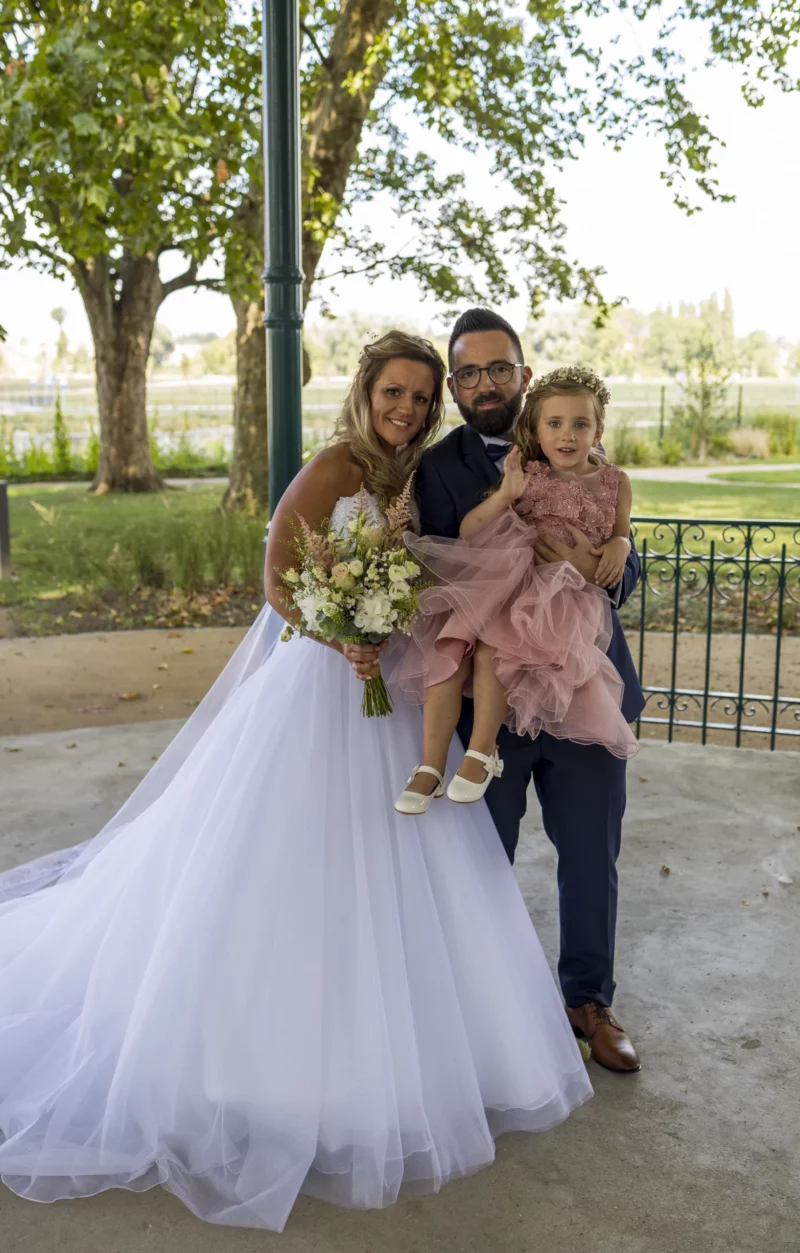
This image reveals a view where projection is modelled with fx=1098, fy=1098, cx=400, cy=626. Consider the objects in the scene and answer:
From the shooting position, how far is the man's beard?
2936mm

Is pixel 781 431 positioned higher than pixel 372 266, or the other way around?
pixel 372 266

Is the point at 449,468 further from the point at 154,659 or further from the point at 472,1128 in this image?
the point at 154,659

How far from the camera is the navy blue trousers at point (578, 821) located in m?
2.95

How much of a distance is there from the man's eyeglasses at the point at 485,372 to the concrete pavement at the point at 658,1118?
1.89 meters

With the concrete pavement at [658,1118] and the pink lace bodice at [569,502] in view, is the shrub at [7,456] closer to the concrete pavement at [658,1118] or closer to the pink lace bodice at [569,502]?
Result: the concrete pavement at [658,1118]

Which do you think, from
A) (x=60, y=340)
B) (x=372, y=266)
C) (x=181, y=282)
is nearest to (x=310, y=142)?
(x=372, y=266)

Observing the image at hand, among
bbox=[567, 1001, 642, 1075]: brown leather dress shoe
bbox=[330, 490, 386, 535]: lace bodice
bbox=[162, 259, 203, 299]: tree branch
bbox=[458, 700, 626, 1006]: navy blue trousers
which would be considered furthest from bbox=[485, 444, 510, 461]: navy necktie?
bbox=[162, 259, 203, 299]: tree branch

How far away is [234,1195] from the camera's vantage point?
2373 mm

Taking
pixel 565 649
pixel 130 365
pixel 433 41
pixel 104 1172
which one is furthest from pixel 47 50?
pixel 130 365

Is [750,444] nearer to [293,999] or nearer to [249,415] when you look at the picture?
[249,415]

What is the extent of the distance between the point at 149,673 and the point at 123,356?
32.8ft

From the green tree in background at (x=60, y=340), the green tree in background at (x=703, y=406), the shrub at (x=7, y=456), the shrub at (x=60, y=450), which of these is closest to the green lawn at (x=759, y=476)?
the green tree in background at (x=703, y=406)

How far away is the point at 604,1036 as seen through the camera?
9.89 feet

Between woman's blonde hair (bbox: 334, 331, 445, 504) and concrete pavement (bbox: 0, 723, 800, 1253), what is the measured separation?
167 cm
